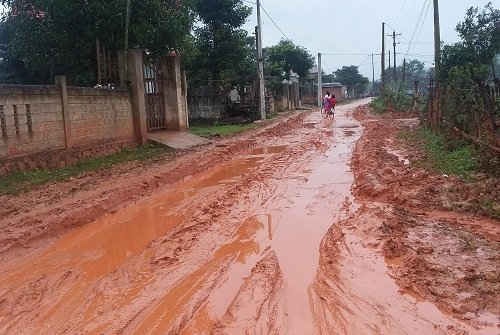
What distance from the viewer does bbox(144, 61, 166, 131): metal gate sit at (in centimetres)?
1844

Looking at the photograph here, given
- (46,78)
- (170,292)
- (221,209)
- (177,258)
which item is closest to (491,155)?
(221,209)

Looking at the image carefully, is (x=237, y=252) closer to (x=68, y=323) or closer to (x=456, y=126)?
(x=68, y=323)

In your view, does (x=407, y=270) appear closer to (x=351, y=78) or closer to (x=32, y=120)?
(x=32, y=120)

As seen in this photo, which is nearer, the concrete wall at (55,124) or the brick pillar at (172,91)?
the concrete wall at (55,124)

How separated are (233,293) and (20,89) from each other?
8.68 m

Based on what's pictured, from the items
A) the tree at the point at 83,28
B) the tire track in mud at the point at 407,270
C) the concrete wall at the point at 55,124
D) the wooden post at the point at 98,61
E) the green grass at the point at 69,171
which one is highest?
the tree at the point at 83,28

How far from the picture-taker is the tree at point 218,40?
28.0 metres

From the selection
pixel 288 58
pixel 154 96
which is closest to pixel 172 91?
pixel 154 96

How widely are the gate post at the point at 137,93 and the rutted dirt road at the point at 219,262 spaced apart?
6447 millimetres

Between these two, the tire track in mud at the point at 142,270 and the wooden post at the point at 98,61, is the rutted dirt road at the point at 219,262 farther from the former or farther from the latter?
the wooden post at the point at 98,61

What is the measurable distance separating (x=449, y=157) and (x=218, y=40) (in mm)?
19586

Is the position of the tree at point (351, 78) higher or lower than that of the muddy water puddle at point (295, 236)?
higher

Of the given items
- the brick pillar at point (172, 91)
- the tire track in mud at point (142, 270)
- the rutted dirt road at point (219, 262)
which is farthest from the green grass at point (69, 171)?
the brick pillar at point (172, 91)

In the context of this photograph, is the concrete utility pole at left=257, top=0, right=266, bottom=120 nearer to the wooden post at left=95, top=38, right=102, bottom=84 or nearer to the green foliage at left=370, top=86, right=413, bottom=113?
the green foliage at left=370, top=86, right=413, bottom=113
